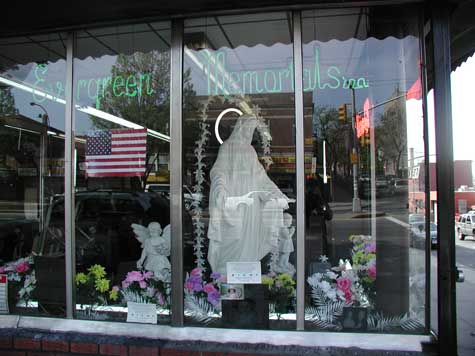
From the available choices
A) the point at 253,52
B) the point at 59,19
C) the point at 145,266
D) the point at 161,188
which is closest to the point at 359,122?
the point at 253,52

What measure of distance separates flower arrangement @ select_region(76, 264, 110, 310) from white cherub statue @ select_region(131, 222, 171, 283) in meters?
0.35

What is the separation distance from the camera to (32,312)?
3.56 m

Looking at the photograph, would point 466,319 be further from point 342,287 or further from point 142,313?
point 142,313

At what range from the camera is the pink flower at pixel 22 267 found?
3.90 metres

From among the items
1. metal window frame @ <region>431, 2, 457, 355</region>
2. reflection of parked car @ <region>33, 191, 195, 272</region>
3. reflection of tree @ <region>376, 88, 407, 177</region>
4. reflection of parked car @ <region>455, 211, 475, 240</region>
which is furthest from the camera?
reflection of parked car @ <region>455, 211, 475, 240</region>

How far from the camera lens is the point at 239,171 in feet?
13.0

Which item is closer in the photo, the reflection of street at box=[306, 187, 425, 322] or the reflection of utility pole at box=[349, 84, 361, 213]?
the reflection of street at box=[306, 187, 425, 322]

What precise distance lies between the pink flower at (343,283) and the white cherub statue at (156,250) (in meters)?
1.46

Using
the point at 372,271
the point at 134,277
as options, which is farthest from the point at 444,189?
the point at 134,277

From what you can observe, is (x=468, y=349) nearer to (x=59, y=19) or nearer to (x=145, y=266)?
(x=145, y=266)

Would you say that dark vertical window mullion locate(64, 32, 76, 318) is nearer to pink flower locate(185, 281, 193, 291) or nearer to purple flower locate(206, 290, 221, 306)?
pink flower locate(185, 281, 193, 291)

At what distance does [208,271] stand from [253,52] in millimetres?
2061

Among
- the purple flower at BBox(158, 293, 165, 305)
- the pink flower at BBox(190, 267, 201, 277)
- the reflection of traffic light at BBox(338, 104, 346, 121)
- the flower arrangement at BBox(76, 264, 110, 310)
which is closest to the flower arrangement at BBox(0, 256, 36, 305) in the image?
the flower arrangement at BBox(76, 264, 110, 310)

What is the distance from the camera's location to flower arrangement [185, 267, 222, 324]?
3.34 m
